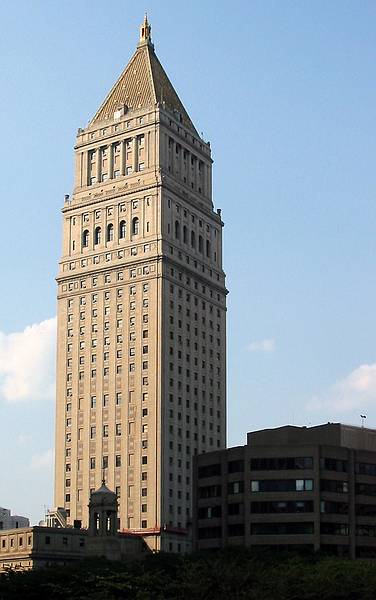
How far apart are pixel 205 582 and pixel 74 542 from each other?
78051mm

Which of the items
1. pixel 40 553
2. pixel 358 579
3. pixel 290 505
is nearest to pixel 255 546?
pixel 290 505

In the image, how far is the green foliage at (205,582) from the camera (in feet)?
400

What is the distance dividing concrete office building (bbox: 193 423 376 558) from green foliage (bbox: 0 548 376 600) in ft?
123

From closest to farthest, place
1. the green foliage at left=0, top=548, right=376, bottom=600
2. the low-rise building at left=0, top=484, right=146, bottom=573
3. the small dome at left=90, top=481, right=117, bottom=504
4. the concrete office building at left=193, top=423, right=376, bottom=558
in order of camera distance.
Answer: the green foliage at left=0, top=548, right=376, bottom=600
the concrete office building at left=193, top=423, right=376, bottom=558
the low-rise building at left=0, top=484, right=146, bottom=573
the small dome at left=90, top=481, right=117, bottom=504

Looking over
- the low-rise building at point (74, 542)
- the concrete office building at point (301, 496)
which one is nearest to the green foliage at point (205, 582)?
the concrete office building at point (301, 496)

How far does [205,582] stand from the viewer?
4811 inches

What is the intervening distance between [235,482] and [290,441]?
38.3ft

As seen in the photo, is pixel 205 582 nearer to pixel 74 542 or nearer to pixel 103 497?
pixel 103 497

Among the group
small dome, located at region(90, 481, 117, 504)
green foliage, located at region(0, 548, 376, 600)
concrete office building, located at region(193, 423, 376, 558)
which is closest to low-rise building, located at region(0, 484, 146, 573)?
small dome, located at region(90, 481, 117, 504)

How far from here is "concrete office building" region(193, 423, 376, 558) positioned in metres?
183

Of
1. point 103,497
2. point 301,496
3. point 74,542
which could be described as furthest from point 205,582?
point 74,542

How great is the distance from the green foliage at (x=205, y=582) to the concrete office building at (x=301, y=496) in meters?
37.3

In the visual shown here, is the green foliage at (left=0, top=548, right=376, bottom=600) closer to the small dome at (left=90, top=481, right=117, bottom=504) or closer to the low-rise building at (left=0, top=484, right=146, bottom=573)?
the low-rise building at (left=0, top=484, right=146, bottom=573)

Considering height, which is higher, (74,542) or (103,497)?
(103,497)
